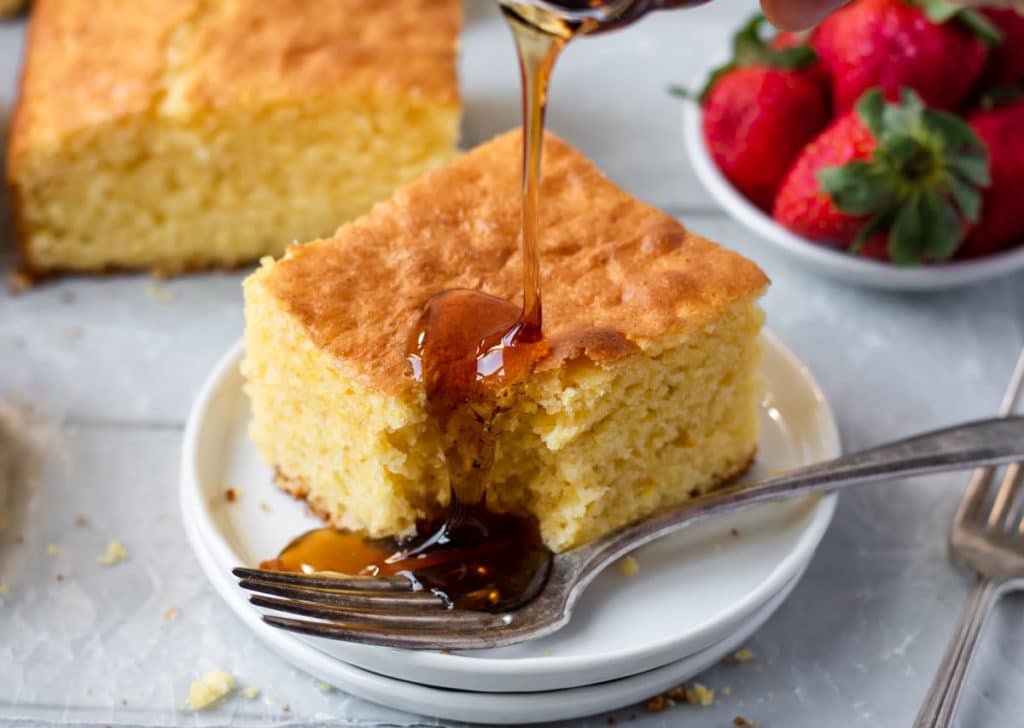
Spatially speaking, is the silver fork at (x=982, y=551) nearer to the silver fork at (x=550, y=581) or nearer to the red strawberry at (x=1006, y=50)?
the silver fork at (x=550, y=581)

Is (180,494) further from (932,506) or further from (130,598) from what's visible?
(932,506)

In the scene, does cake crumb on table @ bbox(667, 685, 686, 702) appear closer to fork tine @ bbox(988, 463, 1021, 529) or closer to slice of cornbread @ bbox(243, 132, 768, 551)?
slice of cornbread @ bbox(243, 132, 768, 551)

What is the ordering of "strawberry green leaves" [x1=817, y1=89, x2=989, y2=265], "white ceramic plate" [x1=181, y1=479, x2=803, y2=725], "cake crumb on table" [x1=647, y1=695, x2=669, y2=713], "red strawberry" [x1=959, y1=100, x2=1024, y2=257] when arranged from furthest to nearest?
"red strawberry" [x1=959, y1=100, x2=1024, y2=257], "strawberry green leaves" [x1=817, y1=89, x2=989, y2=265], "cake crumb on table" [x1=647, y1=695, x2=669, y2=713], "white ceramic plate" [x1=181, y1=479, x2=803, y2=725]

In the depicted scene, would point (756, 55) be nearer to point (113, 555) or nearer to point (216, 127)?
point (216, 127)

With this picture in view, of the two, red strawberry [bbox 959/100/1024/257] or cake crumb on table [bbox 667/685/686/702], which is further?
red strawberry [bbox 959/100/1024/257]

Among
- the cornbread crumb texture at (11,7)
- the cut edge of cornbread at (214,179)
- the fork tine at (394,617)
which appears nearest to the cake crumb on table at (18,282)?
the cut edge of cornbread at (214,179)

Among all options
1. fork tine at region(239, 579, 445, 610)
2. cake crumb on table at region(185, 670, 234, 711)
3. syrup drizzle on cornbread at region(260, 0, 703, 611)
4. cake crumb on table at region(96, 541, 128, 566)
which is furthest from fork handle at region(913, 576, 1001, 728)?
cake crumb on table at region(96, 541, 128, 566)

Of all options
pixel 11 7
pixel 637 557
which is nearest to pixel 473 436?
pixel 637 557
